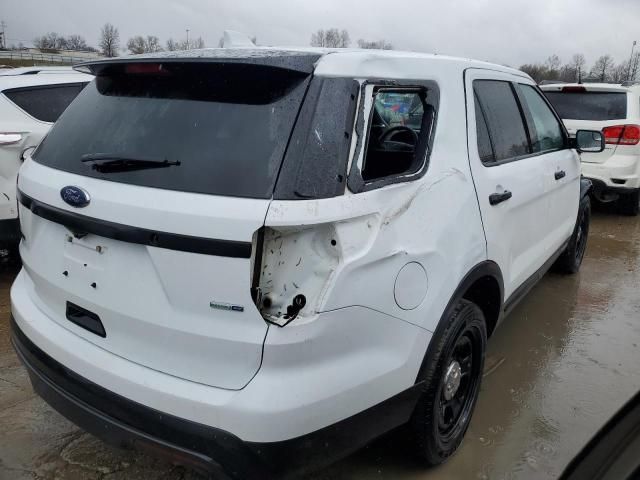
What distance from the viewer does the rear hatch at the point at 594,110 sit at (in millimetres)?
7102

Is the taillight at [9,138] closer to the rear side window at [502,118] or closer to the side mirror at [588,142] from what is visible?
the rear side window at [502,118]

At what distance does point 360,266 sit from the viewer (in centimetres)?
181

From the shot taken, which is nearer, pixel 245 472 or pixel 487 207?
pixel 245 472

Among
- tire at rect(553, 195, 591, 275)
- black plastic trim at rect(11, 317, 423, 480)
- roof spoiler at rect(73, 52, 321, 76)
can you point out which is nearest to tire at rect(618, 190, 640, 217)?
tire at rect(553, 195, 591, 275)

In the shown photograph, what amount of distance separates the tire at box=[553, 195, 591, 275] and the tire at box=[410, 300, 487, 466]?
268 centimetres

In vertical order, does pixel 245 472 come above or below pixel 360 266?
below

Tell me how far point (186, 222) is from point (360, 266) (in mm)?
573

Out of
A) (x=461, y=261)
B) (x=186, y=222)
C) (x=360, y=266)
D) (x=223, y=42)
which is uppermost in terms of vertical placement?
(x=223, y=42)

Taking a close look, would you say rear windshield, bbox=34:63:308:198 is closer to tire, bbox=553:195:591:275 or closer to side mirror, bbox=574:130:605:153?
side mirror, bbox=574:130:605:153

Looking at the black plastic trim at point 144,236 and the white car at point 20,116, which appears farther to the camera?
the white car at point 20,116

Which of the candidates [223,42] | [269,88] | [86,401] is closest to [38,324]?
[86,401]

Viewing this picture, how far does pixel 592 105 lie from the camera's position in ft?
23.8

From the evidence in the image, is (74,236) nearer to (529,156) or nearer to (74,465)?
(74,465)

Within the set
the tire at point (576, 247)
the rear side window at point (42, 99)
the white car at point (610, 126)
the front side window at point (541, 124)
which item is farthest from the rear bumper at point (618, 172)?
the rear side window at point (42, 99)
